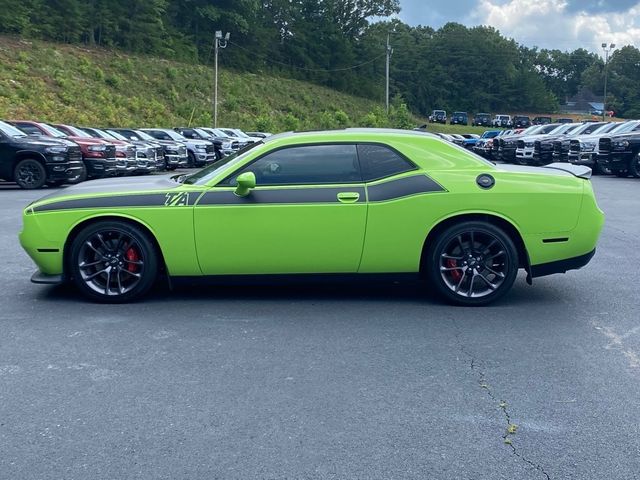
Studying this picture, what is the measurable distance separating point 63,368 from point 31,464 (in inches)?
53.1

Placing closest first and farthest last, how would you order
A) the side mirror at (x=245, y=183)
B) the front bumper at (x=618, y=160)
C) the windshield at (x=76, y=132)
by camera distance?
the side mirror at (x=245, y=183)
the windshield at (x=76, y=132)
the front bumper at (x=618, y=160)

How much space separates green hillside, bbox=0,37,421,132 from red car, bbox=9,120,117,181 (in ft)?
62.6

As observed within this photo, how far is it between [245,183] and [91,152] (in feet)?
47.5

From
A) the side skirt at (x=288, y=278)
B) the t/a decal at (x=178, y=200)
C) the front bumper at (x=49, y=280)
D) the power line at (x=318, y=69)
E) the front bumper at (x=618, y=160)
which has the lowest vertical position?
the front bumper at (x=49, y=280)

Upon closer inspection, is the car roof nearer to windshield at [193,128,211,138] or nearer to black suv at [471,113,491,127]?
windshield at [193,128,211,138]

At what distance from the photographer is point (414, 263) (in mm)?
6250

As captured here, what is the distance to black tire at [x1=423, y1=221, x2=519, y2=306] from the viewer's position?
6.21m

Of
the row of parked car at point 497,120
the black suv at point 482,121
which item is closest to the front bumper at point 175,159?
the row of parked car at point 497,120

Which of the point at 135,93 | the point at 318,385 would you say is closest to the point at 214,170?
the point at 318,385

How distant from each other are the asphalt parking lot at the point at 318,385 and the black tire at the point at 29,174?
11492 mm

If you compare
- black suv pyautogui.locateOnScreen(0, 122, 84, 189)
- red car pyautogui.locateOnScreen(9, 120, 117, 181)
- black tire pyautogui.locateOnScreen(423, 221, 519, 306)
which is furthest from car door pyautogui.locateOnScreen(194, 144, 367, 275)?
red car pyautogui.locateOnScreen(9, 120, 117, 181)

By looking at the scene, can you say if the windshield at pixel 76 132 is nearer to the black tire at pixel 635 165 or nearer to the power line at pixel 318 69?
the black tire at pixel 635 165

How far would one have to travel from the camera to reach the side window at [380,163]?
632cm

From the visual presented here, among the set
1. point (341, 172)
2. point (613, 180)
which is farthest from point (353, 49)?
point (341, 172)
